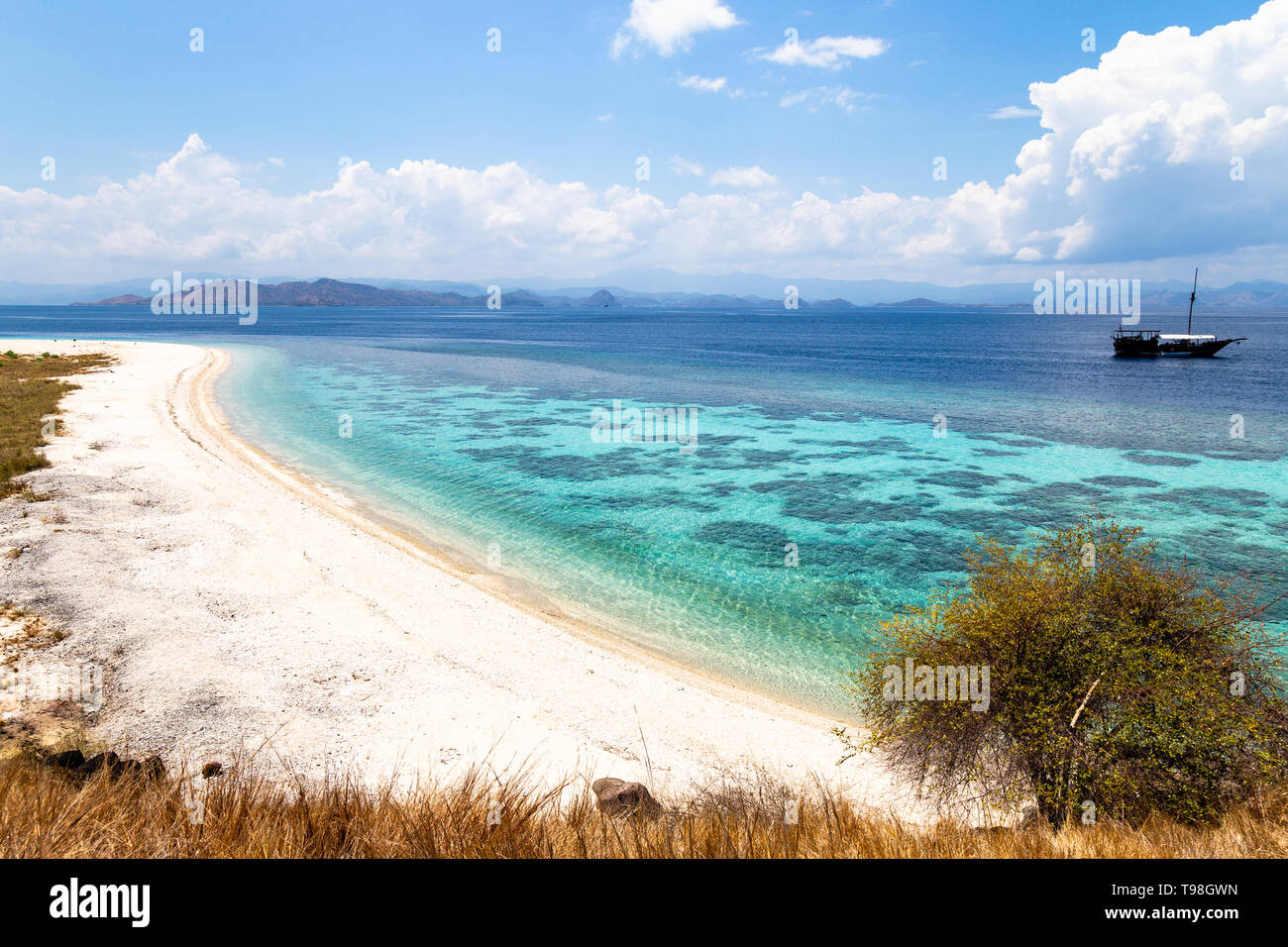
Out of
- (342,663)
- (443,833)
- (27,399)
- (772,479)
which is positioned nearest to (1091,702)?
(443,833)

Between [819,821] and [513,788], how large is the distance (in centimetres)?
358

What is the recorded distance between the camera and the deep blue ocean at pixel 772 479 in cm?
1912

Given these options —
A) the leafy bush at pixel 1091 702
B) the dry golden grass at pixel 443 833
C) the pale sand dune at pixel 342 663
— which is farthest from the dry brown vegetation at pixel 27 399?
the leafy bush at pixel 1091 702

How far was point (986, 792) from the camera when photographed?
9.14 m

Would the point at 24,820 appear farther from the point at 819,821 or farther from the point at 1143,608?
the point at 1143,608

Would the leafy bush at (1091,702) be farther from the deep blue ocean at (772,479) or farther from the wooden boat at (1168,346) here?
the wooden boat at (1168,346)

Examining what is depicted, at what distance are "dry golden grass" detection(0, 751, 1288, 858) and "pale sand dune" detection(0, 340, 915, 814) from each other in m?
2.71

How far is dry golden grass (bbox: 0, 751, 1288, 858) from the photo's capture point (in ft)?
17.9

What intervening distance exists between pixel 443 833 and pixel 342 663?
9.23 metres

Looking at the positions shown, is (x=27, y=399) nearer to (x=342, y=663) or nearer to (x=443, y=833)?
(x=342, y=663)

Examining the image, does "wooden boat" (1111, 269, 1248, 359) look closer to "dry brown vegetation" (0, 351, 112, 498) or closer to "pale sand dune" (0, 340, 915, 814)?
"pale sand dune" (0, 340, 915, 814)

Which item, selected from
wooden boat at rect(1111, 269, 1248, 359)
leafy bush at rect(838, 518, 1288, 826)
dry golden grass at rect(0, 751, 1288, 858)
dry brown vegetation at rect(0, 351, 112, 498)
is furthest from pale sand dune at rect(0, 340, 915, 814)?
wooden boat at rect(1111, 269, 1248, 359)

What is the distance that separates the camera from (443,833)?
5836 mm
